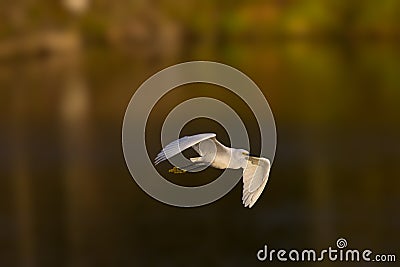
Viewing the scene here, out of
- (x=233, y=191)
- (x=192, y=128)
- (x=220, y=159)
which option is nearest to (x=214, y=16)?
(x=233, y=191)

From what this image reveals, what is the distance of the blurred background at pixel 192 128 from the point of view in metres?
3.53

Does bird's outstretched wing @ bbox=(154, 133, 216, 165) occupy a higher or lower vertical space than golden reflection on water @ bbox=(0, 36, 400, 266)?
lower

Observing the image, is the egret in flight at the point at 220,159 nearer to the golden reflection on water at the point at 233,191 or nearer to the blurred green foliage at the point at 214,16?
the golden reflection on water at the point at 233,191

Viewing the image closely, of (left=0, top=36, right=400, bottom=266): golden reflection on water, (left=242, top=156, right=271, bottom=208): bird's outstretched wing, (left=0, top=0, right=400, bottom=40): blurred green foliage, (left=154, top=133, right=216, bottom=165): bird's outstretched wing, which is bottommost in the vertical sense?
(left=242, top=156, right=271, bottom=208): bird's outstretched wing

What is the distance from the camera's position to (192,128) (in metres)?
3.37

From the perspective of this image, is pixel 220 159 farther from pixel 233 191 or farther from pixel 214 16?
pixel 214 16

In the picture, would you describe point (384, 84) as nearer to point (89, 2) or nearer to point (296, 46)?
point (296, 46)

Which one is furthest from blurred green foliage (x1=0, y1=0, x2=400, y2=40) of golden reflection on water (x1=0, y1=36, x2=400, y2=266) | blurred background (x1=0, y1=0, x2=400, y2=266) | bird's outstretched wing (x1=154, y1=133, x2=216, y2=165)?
bird's outstretched wing (x1=154, y1=133, x2=216, y2=165)

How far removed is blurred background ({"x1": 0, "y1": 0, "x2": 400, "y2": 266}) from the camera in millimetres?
3531

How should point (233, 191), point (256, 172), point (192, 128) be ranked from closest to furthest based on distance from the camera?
point (256, 172)
point (192, 128)
point (233, 191)

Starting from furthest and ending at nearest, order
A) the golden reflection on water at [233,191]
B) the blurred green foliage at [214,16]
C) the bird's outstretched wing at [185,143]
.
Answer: the blurred green foliage at [214,16]
the golden reflection on water at [233,191]
the bird's outstretched wing at [185,143]

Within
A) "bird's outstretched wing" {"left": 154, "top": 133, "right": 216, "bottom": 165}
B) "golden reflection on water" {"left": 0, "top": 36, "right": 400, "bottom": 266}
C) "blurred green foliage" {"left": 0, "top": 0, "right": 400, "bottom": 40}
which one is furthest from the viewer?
"blurred green foliage" {"left": 0, "top": 0, "right": 400, "bottom": 40}

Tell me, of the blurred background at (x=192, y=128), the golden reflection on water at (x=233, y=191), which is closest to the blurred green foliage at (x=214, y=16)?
the blurred background at (x=192, y=128)

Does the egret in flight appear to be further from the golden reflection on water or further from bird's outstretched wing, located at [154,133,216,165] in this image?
the golden reflection on water
